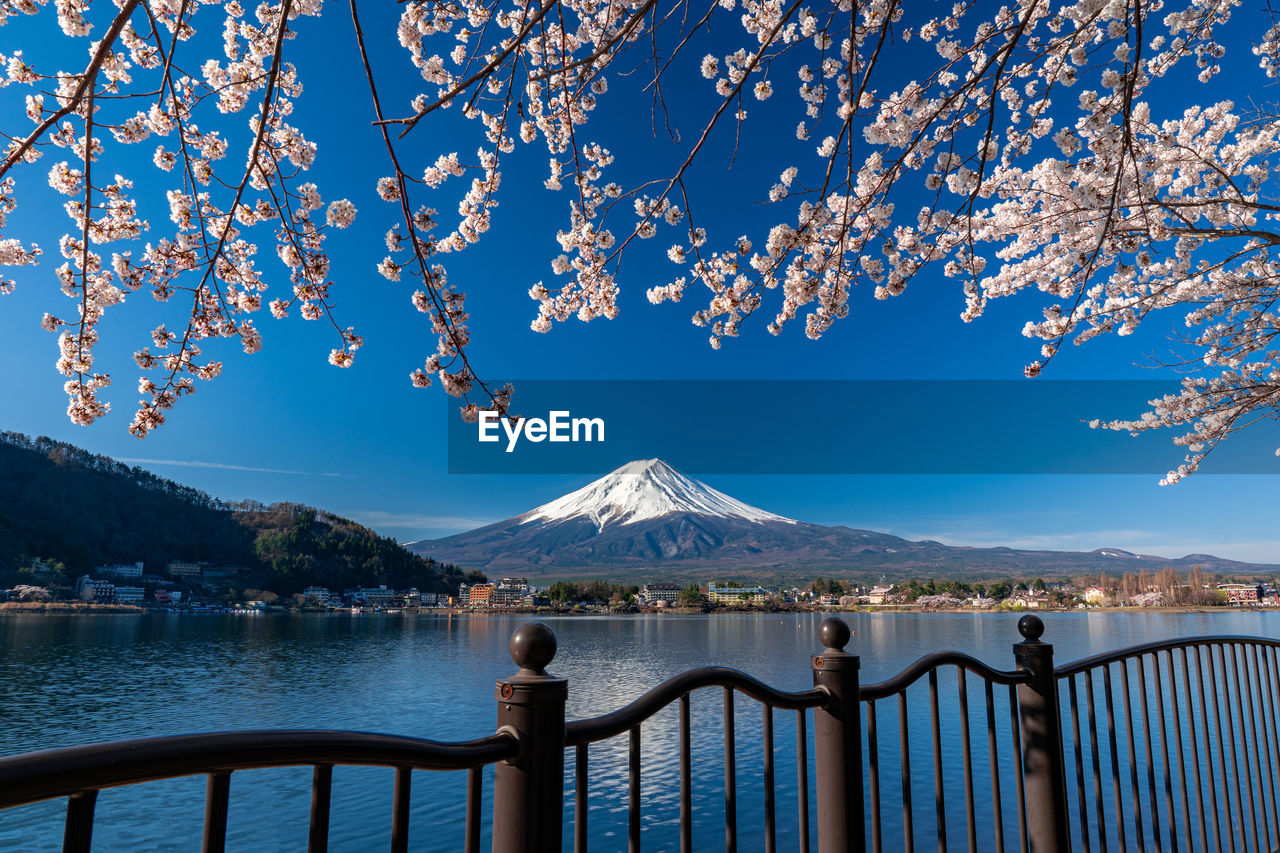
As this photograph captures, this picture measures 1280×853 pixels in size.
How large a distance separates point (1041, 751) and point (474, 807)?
1.86 metres

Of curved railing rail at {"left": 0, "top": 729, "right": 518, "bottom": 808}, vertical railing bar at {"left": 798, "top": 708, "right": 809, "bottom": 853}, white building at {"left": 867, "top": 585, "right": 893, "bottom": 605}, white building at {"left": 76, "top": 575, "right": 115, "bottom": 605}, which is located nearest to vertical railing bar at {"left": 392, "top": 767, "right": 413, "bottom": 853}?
curved railing rail at {"left": 0, "top": 729, "right": 518, "bottom": 808}

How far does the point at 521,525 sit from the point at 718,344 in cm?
12206

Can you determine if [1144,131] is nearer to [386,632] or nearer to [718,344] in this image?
[718,344]

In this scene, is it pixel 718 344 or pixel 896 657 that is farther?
pixel 896 657

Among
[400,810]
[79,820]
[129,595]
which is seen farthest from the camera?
[129,595]

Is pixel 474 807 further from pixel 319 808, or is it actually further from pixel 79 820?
pixel 79 820

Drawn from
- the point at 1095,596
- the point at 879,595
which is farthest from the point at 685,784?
the point at 879,595

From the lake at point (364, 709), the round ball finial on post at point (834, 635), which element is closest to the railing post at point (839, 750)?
the round ball finial on post at point (834, 635)

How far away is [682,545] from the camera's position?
126188 mm

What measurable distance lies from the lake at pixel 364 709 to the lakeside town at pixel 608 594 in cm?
1579

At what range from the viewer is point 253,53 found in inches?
145

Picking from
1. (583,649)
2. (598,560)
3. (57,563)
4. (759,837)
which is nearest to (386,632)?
(583,649)

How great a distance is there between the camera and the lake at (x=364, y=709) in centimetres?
1370

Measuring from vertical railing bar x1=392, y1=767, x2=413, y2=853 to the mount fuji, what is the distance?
109232mm
